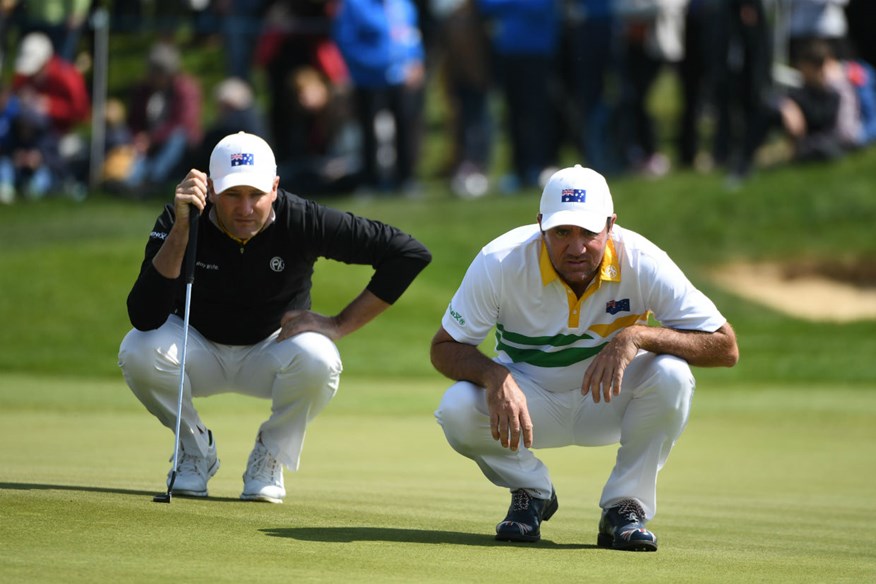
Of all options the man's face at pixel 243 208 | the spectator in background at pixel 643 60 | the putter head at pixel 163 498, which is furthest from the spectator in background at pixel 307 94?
the putter head at pixel 163 498

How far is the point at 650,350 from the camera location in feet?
20.9

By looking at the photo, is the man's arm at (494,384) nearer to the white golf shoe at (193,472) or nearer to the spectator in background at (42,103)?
the white golf shoe at (193,472)

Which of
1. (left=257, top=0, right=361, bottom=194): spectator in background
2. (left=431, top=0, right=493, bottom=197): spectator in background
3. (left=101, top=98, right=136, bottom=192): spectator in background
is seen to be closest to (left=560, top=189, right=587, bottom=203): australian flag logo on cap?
(left=431, top=0, right=493, bottom=197): spectator in background

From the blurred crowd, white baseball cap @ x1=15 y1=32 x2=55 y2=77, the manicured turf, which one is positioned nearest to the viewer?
the manicured turf

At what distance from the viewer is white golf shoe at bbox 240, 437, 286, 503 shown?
7.04 metres

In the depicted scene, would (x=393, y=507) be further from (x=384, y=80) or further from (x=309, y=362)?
(x=384, y=80)

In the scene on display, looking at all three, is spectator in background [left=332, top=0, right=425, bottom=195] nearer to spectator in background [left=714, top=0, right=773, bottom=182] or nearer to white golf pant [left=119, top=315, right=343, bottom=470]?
spectator in background [left=714, top=0, right=773, bottom=182]

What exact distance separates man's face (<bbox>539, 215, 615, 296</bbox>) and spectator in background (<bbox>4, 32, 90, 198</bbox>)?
48.8 feet

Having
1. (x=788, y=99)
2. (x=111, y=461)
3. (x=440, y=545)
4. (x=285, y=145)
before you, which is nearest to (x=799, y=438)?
(x=111, y=461)

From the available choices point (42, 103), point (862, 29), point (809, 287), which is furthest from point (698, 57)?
point (42, 103)

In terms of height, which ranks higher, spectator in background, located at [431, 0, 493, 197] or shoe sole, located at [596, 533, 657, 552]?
spectator in background, located at [431, 0, 493, 197]

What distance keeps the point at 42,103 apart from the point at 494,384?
15059mm

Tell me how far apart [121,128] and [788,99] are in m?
8.53

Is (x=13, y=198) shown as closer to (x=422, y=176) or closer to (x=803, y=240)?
(x=422, y=176)
